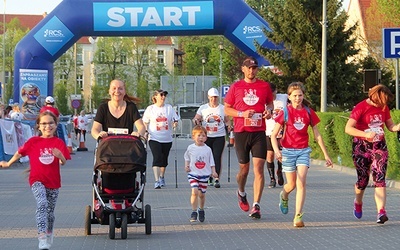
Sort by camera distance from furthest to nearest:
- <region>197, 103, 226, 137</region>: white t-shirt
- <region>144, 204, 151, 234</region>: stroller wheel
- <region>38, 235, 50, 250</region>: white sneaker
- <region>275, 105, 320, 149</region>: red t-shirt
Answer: <region>197, 103, 226, 137</region>: white t-shirt < <region>275, 105, 320, 149</region>: red t-shirt < <region>144, 204, 151, 234</region>: stroller wheel < <region>38, 235, 50, 250</region>: white sneaker

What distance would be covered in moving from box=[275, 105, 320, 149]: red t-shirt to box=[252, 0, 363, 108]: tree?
2735 centimetres

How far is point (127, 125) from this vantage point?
11695mm

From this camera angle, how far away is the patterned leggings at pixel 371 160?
12.3 metres

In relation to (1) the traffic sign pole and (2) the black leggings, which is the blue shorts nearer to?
(2) the black leggings

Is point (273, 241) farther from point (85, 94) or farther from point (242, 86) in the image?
point (85, 94)

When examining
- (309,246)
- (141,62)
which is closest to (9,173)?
(309,246)

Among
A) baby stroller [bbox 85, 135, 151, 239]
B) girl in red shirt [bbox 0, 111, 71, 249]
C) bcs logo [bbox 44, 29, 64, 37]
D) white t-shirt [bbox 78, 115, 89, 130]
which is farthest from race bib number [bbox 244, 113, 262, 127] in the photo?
white t-shirt [bbox 78, 115, 89, 130]

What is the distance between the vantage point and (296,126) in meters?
12.2

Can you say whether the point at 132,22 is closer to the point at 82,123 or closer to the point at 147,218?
the point at 82,123

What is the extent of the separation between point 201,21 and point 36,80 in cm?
616

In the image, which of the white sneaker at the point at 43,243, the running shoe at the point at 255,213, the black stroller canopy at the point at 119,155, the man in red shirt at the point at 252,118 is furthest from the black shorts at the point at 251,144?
the white sneaker at the point at 43,243

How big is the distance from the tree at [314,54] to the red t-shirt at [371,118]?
Result: 27.3 metres

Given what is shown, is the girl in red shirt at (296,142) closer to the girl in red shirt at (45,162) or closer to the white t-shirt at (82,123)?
the girl in red shirt at (45,162)

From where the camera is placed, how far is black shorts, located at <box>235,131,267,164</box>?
1305 cm
